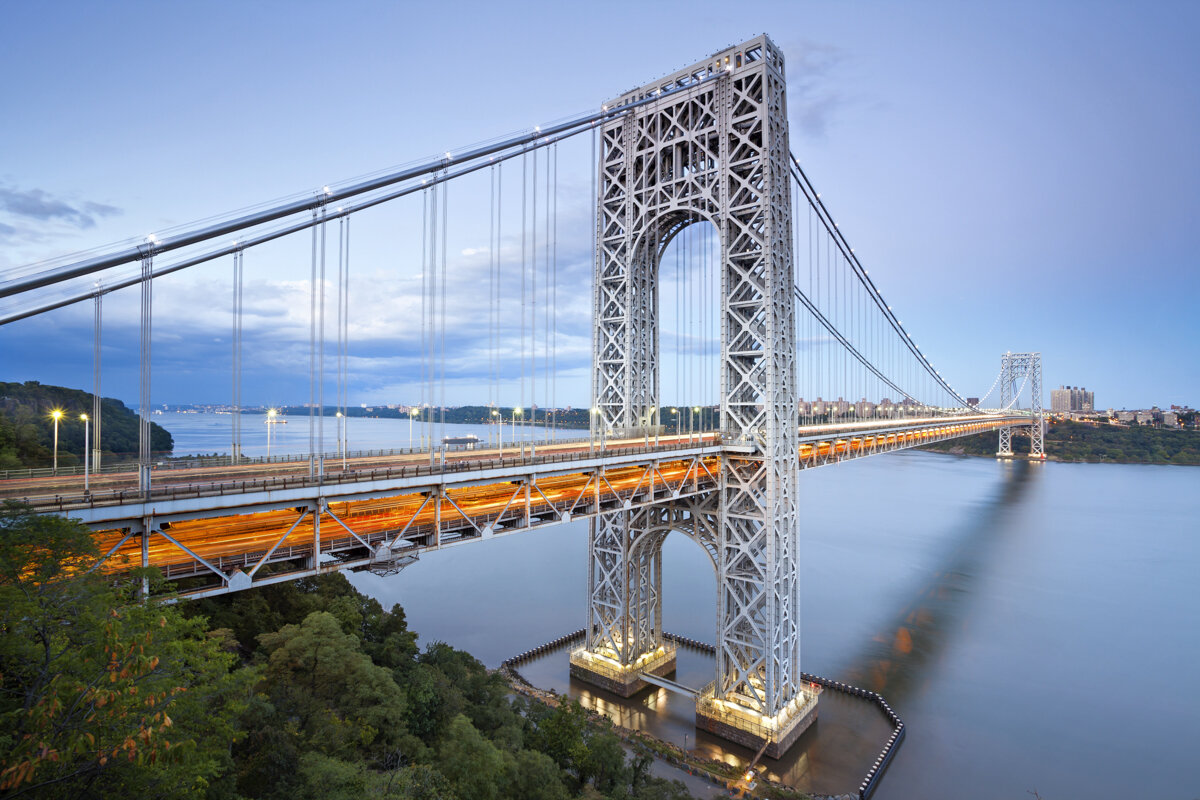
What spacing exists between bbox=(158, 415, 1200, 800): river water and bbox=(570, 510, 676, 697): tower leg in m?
1.05

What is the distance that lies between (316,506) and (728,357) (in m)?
15.8

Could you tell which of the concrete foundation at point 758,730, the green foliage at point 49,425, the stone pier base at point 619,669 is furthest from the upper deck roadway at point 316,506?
the green foliage at point 49,425

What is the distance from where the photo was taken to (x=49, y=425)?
4056 cm

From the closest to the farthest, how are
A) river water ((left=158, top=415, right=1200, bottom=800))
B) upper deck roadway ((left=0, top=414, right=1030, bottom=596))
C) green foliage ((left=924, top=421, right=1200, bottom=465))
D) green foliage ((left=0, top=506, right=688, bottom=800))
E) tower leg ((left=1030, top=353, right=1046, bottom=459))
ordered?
green foliage ((left=0, top=506, right=688, bottom=800))
upper deck roadway ((left=0, top=414, right=1030, bottom=596))
river water ((left=158, top=415, right=1200, bottom=800))
green foliage ((left=924, top=421, right=1200, bottom=465))
tower leg ((left=1030, top=353, right=1046, bottom=459))

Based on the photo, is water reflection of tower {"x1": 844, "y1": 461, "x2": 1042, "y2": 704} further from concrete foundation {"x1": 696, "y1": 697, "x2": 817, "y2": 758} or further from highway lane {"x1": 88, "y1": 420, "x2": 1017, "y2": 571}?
highway lane {"x1": 88, "y1": 420, "x2": 1017, "y2": 571}

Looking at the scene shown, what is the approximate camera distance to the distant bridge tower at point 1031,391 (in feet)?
390

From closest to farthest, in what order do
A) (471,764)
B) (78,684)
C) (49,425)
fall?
(78,684) < (471,764) < (49,425)

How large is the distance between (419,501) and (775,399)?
13.3 meters

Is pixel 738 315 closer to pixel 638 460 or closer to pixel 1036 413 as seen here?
pixel 638 460

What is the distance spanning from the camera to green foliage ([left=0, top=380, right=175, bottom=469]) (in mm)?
29812

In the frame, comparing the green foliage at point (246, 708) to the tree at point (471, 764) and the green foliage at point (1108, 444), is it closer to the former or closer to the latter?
the tree at point (471, 764)

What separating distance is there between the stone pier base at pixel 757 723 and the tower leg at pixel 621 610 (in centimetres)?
349

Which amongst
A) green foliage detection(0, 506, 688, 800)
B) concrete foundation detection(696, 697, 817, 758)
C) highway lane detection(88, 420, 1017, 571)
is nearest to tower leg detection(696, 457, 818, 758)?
concrete foundation detection(696, 697, 817, 758)

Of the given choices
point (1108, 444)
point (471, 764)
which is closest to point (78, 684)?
point (471, 764)
